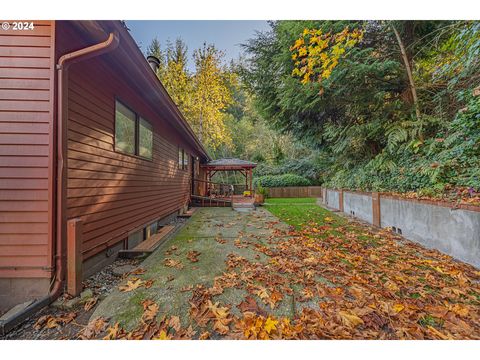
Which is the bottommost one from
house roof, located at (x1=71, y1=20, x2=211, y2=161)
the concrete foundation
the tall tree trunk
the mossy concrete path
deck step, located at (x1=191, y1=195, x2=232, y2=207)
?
the mossy concrete path

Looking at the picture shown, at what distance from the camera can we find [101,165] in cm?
311

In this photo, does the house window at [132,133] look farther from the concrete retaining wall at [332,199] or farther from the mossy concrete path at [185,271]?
the concrete retaining wall at [332,199]

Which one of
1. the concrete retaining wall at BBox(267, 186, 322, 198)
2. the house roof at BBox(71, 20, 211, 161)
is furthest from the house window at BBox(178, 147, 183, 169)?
the concrete retaining wall at BBox(267, 186, 322, 198)

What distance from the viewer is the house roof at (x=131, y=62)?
231 centimetres

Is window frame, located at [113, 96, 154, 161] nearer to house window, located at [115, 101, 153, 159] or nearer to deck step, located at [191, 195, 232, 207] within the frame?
house window, located at [115, 101, 153, 159]

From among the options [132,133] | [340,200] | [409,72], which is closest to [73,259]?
[132,133]

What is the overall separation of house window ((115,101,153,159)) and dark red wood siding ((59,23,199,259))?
0.14 m

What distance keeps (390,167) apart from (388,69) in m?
2.73

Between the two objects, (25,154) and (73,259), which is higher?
(25,154)

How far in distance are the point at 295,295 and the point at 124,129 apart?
13.4 ft

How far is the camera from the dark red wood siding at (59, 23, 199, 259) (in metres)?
2.56

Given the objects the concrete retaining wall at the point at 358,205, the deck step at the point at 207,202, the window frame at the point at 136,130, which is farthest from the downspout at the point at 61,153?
the deck step at the point at 207,202

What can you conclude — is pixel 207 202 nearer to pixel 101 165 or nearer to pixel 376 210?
pixel 101 165

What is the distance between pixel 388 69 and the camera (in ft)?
17.6
